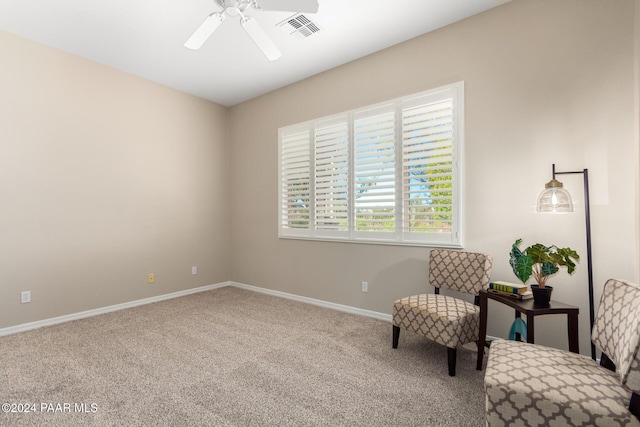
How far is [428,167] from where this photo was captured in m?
3.20

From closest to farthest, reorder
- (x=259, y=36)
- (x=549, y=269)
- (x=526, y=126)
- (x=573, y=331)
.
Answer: (x=573, y=331) → (x=549, y=269) → (x=259, y=36) → (x=526, y=126)

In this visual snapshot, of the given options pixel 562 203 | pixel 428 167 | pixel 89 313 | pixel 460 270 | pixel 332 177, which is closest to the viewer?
pixel 562 203

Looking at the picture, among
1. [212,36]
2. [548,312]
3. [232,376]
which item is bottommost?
[232,376]

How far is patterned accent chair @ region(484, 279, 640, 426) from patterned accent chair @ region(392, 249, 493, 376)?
0.67 meters

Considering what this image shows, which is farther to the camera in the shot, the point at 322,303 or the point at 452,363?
the point at 322,303

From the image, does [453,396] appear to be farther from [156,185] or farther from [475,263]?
[156,185]

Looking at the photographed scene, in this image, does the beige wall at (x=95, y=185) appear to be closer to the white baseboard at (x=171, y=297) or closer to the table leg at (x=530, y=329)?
the white baseboard at (x=171, y=297)

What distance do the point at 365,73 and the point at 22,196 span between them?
3.95 meters

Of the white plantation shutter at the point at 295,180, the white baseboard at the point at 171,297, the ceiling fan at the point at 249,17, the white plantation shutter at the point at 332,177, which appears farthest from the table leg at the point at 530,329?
the white plantation shutter at the point at 295,180

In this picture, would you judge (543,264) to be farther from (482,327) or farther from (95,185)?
(95,185)

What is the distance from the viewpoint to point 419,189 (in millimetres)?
3254

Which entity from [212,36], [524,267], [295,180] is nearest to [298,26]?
[212,36]

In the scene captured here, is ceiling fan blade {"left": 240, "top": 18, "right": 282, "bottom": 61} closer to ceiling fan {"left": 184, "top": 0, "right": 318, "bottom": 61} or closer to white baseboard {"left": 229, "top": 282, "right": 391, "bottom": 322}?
ceiling fan {"left": 184, "top": 0, "right": 318, "bottom": 61}

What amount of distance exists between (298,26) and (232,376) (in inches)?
119
